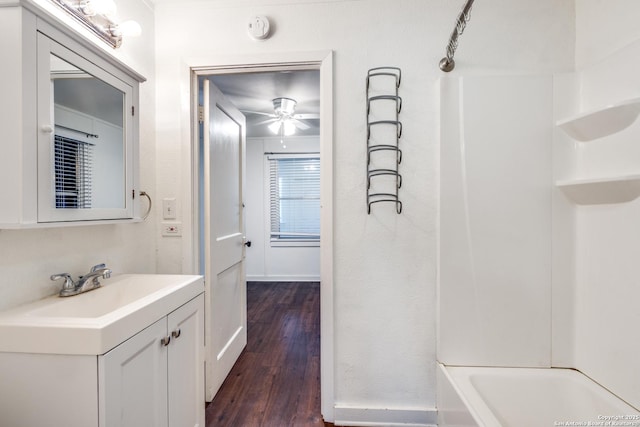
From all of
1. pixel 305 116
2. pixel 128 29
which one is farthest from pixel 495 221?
pixel 305 116

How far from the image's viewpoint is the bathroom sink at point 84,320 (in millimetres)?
824

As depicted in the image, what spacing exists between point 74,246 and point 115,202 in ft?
0.79

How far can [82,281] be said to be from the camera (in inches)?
46.1

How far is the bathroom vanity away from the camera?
833mm

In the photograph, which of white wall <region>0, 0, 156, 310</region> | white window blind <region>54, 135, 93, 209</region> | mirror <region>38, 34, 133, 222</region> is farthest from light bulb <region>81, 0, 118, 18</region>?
white window blind <region>54, 135, 93, 209</region>

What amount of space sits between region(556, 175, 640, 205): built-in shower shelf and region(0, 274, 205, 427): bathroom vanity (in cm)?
185

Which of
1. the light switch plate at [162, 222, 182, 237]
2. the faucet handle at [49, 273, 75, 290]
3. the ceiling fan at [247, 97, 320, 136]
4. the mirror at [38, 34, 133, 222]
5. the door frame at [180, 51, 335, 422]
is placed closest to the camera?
the mirror at [38, 34, 133, 222]

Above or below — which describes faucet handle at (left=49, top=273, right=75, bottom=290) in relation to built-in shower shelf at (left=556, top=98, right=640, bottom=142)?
below

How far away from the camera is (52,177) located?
984mm

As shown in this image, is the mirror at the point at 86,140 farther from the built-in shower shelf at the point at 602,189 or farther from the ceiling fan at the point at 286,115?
the built-in shower shelf at the point at 602,189

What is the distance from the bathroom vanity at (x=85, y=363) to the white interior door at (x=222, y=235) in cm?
69

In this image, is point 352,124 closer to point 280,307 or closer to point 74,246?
point 74,246

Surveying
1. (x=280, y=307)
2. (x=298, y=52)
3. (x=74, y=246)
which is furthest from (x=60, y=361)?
(x=280, y=307)

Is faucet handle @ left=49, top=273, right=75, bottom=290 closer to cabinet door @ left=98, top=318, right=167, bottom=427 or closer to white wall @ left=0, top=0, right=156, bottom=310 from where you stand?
white wall @ left=0, top=0, right=156, bottom=310
